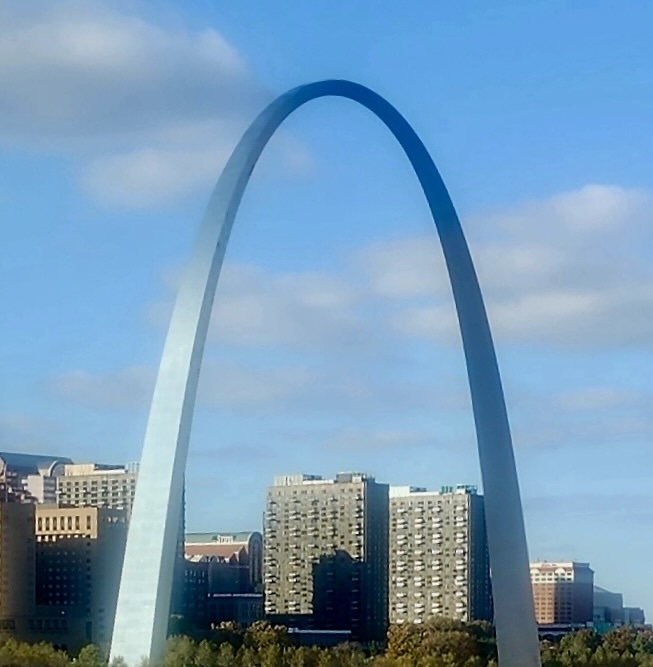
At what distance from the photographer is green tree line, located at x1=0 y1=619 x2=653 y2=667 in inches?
1166

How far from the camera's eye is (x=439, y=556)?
6284 centimetres

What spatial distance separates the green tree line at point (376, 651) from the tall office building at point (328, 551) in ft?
32.3

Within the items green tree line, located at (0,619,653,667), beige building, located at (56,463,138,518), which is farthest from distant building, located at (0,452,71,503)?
green tree line, located at (0,619,653,667)

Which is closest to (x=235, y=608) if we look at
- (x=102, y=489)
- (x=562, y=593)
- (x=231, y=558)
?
(x=102, y=489)

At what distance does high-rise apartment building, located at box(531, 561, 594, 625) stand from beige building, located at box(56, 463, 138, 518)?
22.7 meters

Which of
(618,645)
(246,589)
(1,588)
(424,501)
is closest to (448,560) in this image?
(424,501)

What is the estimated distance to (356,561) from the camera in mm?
58812

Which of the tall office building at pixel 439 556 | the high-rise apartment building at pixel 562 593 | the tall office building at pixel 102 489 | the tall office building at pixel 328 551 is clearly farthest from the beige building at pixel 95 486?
the high-rise apartment building at pixel 562 593

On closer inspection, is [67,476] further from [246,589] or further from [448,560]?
[448,560]

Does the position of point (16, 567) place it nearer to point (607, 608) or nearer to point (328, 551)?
point (328, 551)

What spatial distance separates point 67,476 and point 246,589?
862 centimetres

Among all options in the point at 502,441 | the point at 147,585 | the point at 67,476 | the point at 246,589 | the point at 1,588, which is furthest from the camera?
the point at 246,589

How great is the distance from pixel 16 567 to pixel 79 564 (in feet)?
5.12

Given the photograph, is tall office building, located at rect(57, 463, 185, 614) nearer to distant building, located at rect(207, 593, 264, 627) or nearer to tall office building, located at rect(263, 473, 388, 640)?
distant building, located at rect(207, 593, 264, 627)
